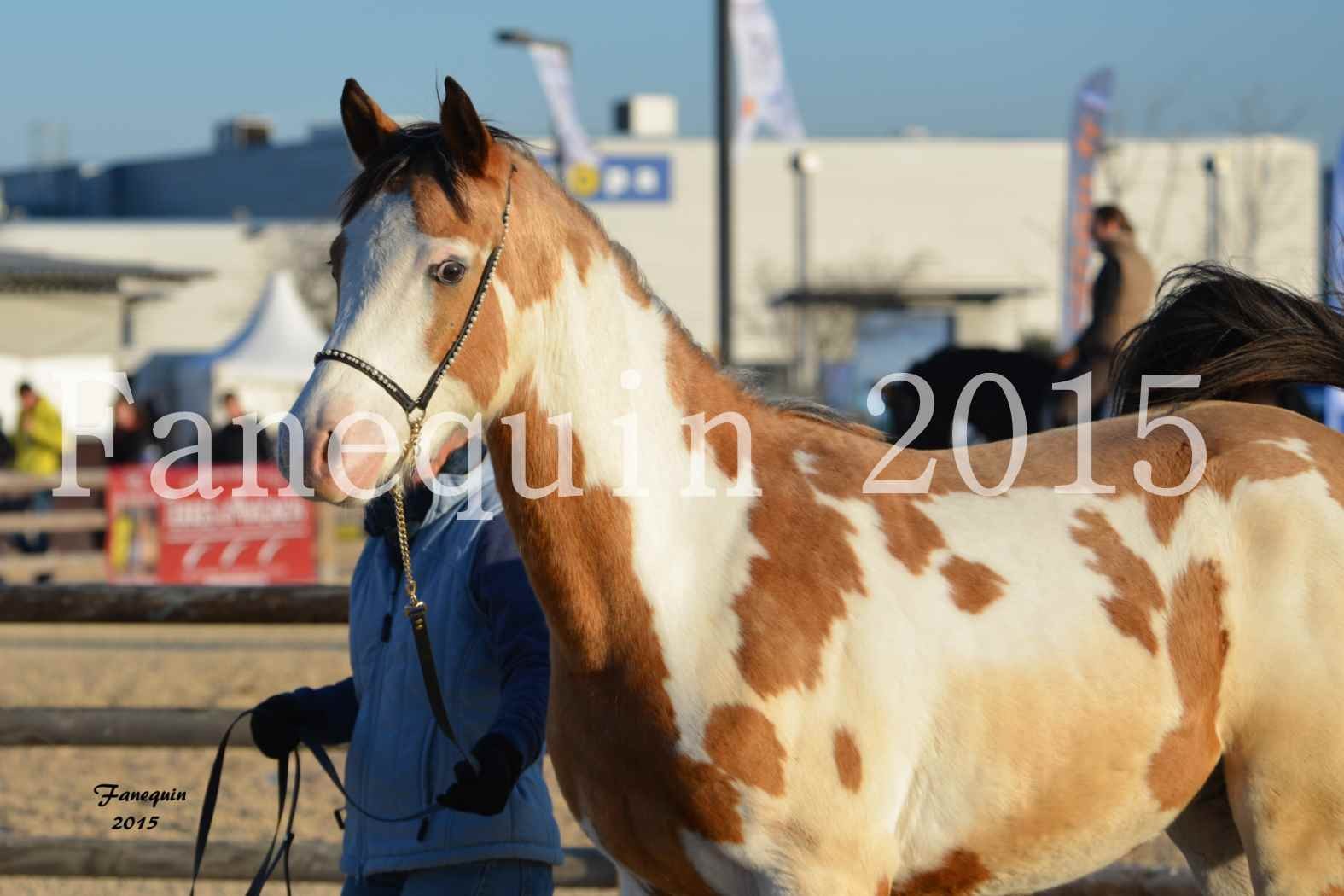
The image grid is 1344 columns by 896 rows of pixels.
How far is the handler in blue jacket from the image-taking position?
9.61 feet

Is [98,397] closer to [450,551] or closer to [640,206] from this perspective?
[640,206]

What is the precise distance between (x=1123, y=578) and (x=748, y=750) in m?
0.77

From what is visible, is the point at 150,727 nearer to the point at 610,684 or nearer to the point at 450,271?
the point at 610,684

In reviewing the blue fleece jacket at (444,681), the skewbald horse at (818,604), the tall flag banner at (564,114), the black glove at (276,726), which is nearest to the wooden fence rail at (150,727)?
the black glove at (276,726)

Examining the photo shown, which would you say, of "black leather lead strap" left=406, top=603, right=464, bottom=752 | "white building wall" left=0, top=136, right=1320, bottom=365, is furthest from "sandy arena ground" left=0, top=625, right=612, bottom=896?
"white building wall" left=0, top=136, right=1320, bottom=365

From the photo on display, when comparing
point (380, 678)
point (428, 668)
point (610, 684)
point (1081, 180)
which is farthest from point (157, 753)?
point (1081, 180)

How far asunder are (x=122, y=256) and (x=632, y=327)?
139 feet

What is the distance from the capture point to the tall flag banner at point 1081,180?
44.6 feet

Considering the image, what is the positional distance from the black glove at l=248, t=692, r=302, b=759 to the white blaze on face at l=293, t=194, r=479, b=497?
1034mm

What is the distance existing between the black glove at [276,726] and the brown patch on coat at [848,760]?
4.14 feet

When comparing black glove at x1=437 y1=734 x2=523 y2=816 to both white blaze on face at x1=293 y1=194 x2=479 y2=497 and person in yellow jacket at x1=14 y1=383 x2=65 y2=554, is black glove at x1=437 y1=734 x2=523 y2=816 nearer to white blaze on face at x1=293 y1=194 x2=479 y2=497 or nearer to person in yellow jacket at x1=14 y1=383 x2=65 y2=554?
white blaze on face at x1=293 y1=194 x2=479 y2=497

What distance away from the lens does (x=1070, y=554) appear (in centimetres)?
270

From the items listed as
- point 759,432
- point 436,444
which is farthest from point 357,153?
point 759,432

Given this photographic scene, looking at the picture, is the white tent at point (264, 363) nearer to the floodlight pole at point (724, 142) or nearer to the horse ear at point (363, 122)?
the floodlight pole at point (724, 142)
